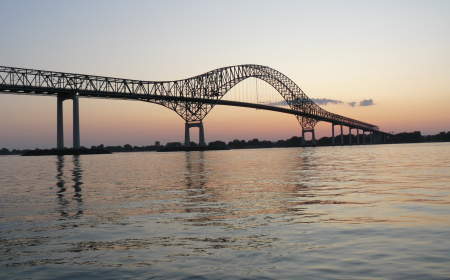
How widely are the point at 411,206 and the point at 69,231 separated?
849cm

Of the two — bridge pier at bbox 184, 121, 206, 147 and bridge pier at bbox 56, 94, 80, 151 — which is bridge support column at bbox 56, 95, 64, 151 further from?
bridge pier at bbox 184, 121, 206, 147

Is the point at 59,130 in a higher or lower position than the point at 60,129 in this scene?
lower

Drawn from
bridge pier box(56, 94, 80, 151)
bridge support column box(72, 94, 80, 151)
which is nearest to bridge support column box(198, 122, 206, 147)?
bridge support column box(72, 94, 80, 151)

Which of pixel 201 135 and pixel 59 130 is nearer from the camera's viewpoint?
pixel 59 130

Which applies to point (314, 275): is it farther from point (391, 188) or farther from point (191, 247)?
point (391, 188)

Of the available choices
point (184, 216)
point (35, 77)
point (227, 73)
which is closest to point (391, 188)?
point (184, 216)

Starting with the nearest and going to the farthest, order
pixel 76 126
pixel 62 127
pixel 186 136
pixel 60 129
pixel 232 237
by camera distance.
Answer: pixel 232 237, pixel 60 129, pixel 76 126, pixel 62 127, pixel 186 136

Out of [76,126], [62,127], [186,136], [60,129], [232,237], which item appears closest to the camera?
[232,237]

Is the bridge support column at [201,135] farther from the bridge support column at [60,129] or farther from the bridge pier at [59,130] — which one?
the bridge pier at [59,130]

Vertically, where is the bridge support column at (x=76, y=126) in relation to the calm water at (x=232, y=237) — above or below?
above

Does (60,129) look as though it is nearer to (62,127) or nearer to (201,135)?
(62,127)

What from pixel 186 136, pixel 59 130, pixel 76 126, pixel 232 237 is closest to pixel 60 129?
pixel 59 130

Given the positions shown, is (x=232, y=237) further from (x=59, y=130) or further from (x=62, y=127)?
(x=62, y=127)

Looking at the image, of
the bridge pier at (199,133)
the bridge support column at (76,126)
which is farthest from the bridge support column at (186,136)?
the bridge support column at (76,126)
